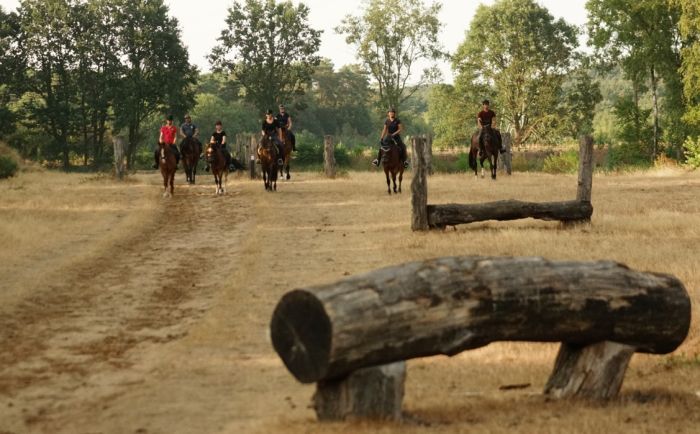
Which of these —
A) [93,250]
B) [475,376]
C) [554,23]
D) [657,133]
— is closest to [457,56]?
[554,23]

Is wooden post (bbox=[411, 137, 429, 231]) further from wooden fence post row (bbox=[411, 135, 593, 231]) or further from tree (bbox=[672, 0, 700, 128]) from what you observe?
tree (bbox=[672, 0, 700, 128])

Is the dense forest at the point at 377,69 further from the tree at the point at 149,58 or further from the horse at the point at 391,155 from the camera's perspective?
the horse at the point at 391,155

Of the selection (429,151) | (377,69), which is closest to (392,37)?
(377,69)

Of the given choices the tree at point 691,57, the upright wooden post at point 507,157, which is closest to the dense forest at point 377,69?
the tree at point 691,57

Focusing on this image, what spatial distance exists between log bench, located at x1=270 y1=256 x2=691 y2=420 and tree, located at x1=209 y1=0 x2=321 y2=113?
63.2 metres

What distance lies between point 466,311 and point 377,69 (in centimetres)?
7058

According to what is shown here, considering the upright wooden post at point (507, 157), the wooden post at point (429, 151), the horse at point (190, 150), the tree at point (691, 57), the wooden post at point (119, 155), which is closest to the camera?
the horse at point (190, 150)

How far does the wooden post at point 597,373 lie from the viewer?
7.46 m

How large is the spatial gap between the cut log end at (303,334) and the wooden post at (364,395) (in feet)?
0.81

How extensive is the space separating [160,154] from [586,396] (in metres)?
22.5

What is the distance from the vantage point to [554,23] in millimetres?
69812

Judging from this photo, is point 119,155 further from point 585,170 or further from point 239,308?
point 239,308

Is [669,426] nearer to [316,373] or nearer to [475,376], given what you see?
[475,376]

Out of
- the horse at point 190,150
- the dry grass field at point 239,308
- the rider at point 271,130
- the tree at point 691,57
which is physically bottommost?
the dry grass field at point 239,308
